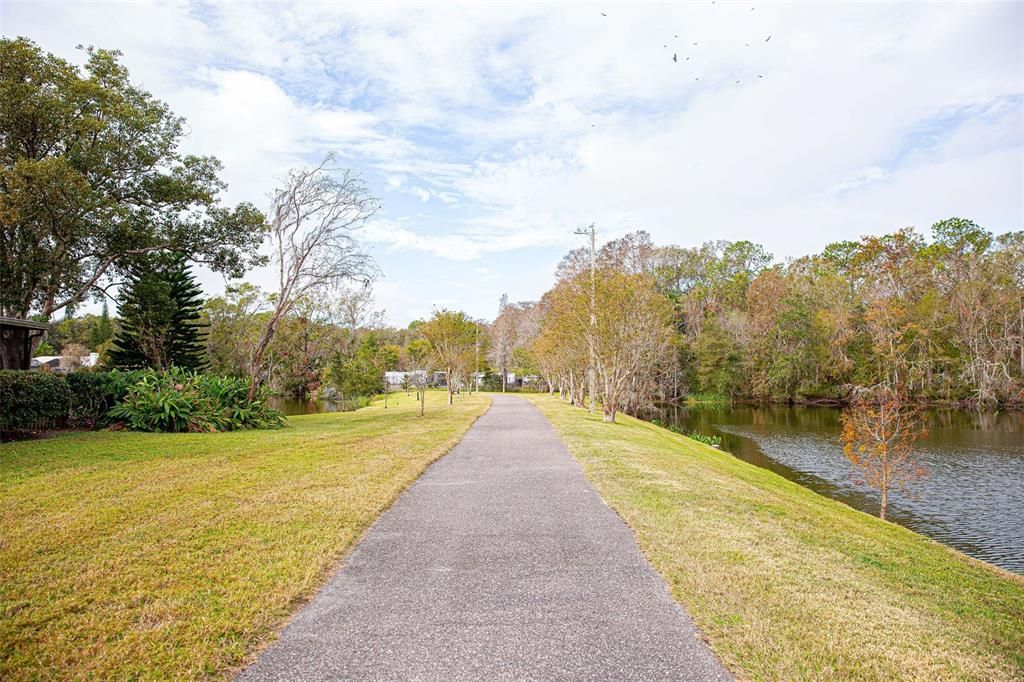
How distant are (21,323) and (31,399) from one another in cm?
200

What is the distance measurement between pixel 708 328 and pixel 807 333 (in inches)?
286

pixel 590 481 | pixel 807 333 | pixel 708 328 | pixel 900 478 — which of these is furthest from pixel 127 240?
pixel 807 333

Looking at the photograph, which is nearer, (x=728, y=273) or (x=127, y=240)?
(x=127, y=240)

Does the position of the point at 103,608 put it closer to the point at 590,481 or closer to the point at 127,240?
the point at 590,481

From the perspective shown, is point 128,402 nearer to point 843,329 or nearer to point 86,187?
point 86,187

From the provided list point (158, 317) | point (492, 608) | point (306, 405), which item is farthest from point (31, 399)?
point (306, 405)

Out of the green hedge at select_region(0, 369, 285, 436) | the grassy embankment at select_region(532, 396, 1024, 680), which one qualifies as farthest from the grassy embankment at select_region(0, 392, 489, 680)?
the grassy embankment at select_region(532, 396, 1024, 680)

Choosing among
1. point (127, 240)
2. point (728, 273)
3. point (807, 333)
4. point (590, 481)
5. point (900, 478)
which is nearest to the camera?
point (590, 481)

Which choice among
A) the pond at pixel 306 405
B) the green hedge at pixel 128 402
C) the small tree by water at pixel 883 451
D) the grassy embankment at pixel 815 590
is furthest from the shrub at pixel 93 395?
the small tree by water at pixel 883 451

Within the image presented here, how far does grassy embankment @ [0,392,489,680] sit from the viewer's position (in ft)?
10.2

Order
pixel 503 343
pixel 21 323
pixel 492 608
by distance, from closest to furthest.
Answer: pixel 492 608, pixel 21 323, pixel 503 343

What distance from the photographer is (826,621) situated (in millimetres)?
3656

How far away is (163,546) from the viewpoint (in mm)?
4754

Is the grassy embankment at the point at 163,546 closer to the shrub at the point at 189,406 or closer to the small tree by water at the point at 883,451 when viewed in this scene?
the shrub at the point at 189,406
